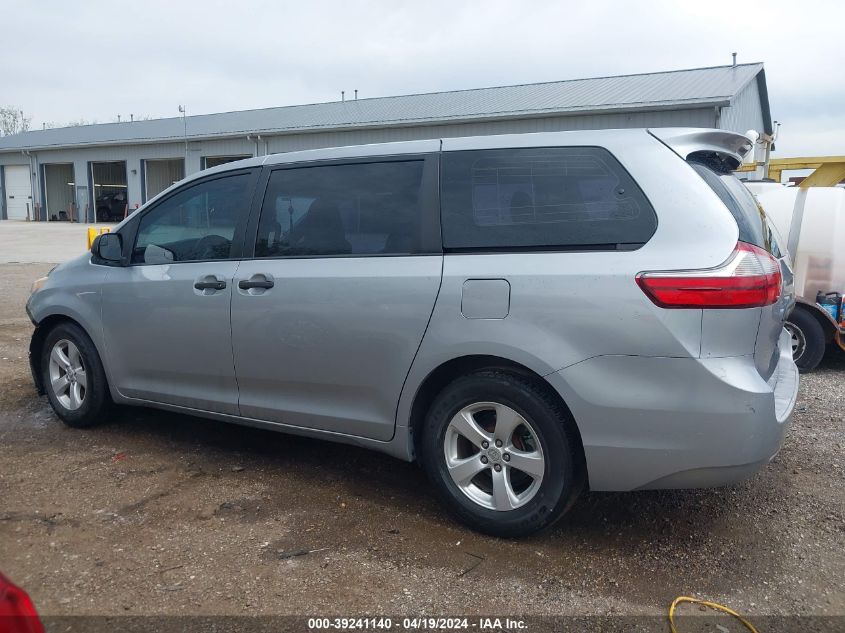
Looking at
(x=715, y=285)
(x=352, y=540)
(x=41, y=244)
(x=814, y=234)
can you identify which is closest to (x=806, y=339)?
(x=814, y=234)

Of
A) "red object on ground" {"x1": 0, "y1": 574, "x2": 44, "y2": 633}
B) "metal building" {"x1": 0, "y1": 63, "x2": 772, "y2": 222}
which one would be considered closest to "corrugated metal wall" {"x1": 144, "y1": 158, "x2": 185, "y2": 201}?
"metal building" {"x1": 0, "y1": 63, "x2": 772, "y2": 222}

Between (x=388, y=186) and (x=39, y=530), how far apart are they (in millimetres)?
2349

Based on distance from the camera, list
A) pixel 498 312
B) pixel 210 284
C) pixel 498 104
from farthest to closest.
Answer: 1. pixel 498 104
2. pixel 210 284
3. pixel 498 312

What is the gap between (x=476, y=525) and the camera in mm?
3361

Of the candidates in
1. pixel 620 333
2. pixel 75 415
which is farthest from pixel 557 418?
pixel 75 415

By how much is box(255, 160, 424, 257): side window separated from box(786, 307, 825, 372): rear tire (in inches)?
187

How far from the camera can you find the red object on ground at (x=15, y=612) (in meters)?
1.44

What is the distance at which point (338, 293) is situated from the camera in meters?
3.64

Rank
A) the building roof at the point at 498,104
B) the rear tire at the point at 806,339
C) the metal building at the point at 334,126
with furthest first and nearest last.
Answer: the metal building at the point at 334,126, the building roof at the point at 498,104, the rear tire at the point at 806,339

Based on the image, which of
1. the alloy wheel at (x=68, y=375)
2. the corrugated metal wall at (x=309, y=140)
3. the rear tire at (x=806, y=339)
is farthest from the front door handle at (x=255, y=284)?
the corrugated metal wall at (x=309, y=140)

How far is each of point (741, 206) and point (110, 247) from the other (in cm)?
369

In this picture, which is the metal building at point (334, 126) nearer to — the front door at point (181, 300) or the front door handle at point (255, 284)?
the front door at point (181, 300)

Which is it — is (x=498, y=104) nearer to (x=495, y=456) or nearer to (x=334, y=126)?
(x=334, y=126)

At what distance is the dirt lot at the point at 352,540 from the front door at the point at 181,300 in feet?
1.56
